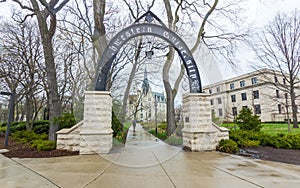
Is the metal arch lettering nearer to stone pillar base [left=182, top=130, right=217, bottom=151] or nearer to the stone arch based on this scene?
the stone arch

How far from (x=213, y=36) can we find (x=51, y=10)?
9624 millimetres

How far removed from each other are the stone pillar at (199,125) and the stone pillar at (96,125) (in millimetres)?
2827

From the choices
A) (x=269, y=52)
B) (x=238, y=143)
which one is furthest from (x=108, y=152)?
(x=269, y=52)

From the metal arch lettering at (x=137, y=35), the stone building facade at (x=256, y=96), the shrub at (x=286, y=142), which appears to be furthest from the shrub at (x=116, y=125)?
the stone building facade at (x=256, y=96)

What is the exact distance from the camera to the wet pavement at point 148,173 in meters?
2.95

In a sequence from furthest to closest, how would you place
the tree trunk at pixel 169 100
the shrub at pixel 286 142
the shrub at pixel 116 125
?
1. the tree trunk at pixel 169 100
2. the shrub at pixel 116 125
3. the shrub at pixel 286 142

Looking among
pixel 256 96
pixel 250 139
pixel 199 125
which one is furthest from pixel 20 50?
pixel 256 96

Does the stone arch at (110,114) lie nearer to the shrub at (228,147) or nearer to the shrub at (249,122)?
the shrub at (228,147)

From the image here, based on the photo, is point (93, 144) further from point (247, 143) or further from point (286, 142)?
point (286, 142)

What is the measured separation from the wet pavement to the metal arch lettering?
2654mm

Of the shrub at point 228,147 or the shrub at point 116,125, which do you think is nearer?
the shrub at point 228,147

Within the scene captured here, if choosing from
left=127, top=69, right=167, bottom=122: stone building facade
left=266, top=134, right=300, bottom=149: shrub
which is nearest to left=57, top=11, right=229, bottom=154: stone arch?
left=127, top=69, right=167, bottom=122: stone building facade

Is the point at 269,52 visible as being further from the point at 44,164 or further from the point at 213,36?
the point at 44,164

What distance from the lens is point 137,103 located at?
7.17 meters
